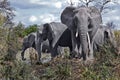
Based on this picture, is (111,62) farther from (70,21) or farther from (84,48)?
(70,21)

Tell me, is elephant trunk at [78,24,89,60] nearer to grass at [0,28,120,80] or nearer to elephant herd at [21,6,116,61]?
elephant herd at [21,6,116,61]

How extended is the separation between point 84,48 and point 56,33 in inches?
74.7

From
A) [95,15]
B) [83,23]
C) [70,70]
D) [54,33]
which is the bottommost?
[70,70]

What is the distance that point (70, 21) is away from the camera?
11.6m

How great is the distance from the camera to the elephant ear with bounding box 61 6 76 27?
11617 millimetres

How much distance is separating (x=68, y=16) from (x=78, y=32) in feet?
4.81

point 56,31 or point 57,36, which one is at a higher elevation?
point 56,31

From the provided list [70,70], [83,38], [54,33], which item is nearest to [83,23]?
[83,38]

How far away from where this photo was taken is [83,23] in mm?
10531

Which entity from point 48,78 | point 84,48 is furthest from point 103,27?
point 48,78

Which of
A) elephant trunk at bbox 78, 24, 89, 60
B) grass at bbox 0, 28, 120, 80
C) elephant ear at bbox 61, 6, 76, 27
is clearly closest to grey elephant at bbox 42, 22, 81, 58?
elephant ear at bbox 61, 6, 76, 27

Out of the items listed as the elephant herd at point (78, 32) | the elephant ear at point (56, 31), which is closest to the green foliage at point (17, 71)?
the elephant herd at point (78, 32)

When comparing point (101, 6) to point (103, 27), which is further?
point (101, 6)

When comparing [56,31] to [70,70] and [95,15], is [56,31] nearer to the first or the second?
[95,15]
